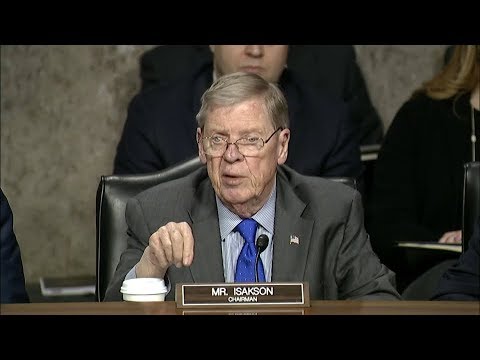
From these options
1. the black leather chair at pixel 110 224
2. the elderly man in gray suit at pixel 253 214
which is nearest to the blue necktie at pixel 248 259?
the elderly man in gray suit at pixel 253 214

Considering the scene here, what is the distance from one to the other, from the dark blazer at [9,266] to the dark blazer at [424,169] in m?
1.54

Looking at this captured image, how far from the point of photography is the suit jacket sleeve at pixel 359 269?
8.65ft

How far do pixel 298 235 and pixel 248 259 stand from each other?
146 millimetres

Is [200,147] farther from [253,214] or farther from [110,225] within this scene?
[110,225]

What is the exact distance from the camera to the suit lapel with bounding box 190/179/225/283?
2674 mm

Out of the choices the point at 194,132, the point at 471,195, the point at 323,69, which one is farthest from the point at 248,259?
the point at 323,69

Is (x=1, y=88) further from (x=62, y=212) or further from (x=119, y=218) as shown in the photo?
(x=119, y=218)

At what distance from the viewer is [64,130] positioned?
4.74 m

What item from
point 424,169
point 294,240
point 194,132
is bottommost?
point 294,240

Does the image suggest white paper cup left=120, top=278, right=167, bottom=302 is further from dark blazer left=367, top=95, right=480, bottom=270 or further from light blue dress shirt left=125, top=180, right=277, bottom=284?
dark blazer left=367, top=95, right=480, bottom=270

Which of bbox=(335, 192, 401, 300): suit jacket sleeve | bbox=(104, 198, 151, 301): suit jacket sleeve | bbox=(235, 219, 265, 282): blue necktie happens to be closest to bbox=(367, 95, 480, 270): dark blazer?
bbox=(335, 192, 401, 300): suit jacket sleeve
